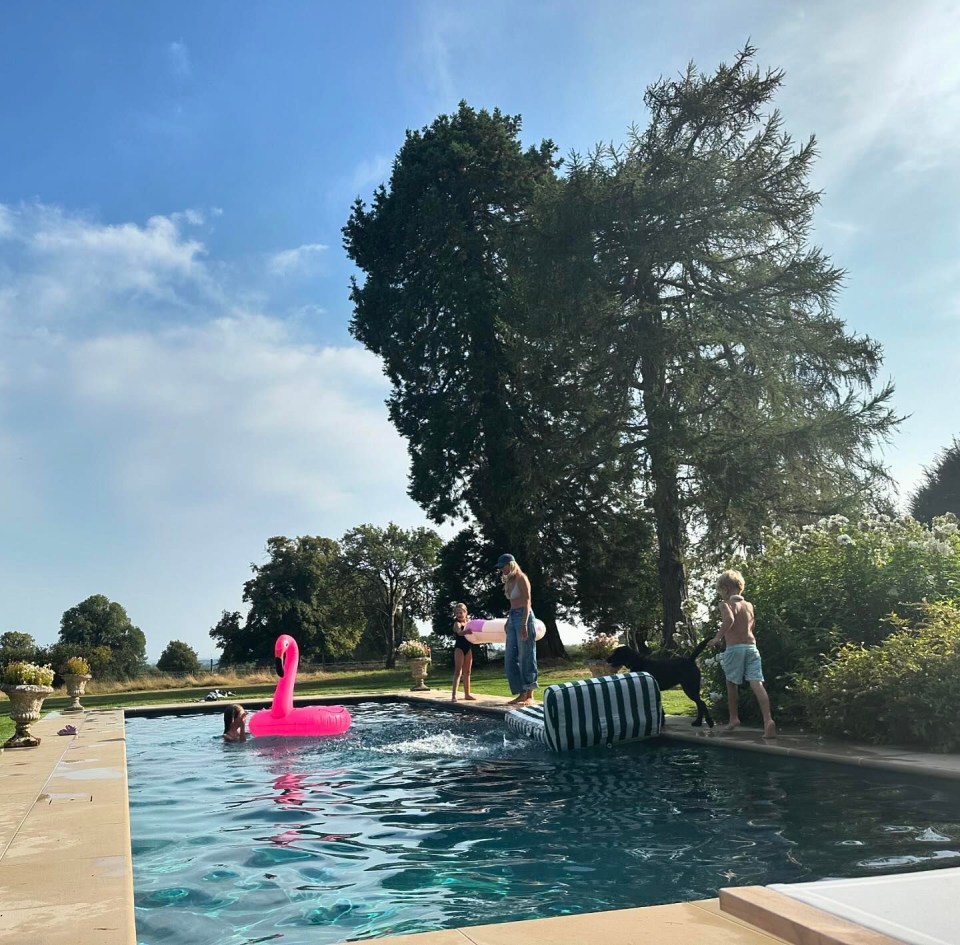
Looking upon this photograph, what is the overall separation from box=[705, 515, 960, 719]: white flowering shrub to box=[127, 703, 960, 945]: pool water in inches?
80.3

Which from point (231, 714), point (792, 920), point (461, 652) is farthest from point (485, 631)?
point (792, 920)

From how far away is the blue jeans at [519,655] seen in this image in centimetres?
1309

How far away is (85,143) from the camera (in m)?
13.5

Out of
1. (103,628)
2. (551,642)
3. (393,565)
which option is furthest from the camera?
(103,628)

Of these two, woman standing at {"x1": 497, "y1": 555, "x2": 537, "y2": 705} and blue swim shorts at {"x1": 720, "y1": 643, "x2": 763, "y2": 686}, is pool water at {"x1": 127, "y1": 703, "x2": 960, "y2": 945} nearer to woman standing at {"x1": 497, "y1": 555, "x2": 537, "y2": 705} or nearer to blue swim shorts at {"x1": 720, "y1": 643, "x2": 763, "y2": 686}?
blue swim shorts at {"x1": 720, "y1": 643, "x2": 763, "y2": 686}

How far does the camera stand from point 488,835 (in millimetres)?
5898

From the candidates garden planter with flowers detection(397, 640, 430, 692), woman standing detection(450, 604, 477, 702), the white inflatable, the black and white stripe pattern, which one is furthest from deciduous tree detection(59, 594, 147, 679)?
the black and white stripe pattern

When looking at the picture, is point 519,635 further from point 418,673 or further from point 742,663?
point 418,673

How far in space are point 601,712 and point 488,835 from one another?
A: 13.3 feet

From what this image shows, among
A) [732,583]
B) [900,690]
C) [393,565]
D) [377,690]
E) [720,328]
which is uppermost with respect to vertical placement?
[720,328]

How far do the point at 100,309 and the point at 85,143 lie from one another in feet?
14.9

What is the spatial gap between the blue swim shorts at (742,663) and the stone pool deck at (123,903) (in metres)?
1.82

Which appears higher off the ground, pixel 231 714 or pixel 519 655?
pixel 519 655

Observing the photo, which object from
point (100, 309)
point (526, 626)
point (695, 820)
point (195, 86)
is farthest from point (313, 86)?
point (695, 820)
